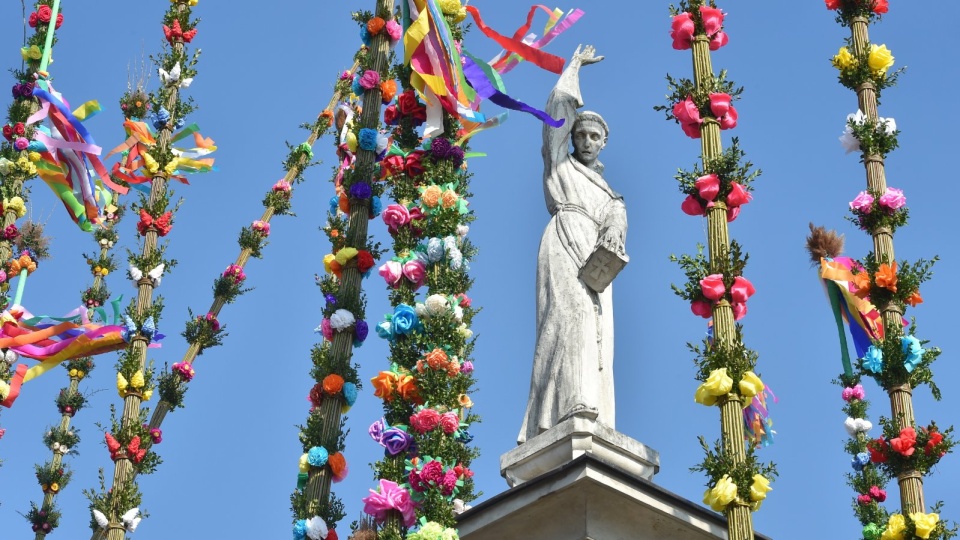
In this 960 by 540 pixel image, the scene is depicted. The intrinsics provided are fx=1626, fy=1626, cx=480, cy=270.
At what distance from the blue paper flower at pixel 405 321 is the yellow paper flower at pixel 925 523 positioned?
15.6 feet

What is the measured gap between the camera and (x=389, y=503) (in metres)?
13.7

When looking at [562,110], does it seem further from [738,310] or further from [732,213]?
[738,310]

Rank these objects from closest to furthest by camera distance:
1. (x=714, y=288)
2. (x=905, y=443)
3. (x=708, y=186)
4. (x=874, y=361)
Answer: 1. (x=714, y=288)
2. (x=708, y=186)
3. (x=905, y=443)
4. (x=874, y=361)

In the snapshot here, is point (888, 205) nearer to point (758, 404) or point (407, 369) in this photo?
point (758, 404)

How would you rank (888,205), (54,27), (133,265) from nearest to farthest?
(888,205) → (133,265) → (54,27)

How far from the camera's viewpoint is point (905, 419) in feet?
49.9

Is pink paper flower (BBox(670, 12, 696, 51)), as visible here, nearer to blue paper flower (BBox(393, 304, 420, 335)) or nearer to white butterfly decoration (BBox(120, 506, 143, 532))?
blue paper flower (BBox(393, 304, 420, 335))

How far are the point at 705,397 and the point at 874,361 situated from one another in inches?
109

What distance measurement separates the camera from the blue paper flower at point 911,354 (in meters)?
15.3

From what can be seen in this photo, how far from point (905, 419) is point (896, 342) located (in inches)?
29.5

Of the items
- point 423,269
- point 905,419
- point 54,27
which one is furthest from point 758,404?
point 54,27

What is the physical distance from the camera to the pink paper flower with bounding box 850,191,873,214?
16.4 meters

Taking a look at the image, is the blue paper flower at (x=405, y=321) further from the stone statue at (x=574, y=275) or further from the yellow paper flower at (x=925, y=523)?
the yellow paper flower at (x=925, y=523)

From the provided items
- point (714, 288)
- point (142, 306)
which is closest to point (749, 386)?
point (714, 288)
